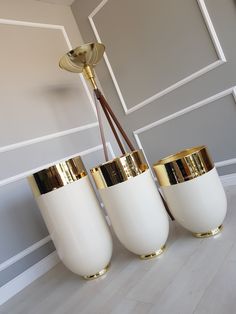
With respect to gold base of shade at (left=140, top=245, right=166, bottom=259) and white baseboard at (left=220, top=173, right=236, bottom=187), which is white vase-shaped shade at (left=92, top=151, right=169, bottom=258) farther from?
white baseboard at (left=220, top=173, right=236, bottom=187)

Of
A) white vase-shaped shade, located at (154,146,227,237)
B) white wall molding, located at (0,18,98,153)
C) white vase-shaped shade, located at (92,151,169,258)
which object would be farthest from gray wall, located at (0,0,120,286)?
white vase-shaped shade, located at (154,146,227,237)

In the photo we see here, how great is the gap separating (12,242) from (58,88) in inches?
45.7

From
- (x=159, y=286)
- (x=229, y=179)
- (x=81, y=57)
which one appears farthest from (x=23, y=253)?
(x=229, y=179)

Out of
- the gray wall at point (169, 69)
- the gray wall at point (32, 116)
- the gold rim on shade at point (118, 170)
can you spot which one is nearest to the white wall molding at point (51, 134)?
the gray wall at point (32, 116)

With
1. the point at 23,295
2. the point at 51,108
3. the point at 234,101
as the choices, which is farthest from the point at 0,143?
the point at 234,101

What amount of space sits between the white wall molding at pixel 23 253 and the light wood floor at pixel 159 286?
173 millimetres

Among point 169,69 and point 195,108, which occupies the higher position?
point 169,69

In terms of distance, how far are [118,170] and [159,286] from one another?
1.67ft

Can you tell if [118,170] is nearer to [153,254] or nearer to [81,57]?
[153,254]

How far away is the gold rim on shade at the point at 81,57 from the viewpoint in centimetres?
181

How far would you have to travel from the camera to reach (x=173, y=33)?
1935 millimetres

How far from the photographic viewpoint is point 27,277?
165 centimetres

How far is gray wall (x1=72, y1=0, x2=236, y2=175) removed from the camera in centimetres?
178

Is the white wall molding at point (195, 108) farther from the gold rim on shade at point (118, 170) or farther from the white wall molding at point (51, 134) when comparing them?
the gold rim on shade at point (118, 170)
